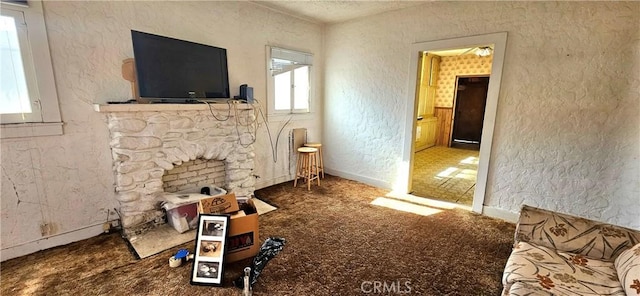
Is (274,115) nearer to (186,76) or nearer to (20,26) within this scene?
(186,76)

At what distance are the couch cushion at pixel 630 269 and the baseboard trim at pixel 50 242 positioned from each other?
3826mm

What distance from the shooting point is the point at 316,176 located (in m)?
4.23

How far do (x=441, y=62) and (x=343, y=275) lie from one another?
22.7ft

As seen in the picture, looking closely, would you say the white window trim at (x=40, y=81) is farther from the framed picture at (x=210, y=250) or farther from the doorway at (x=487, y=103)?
the doorway at (x=487, y=103)

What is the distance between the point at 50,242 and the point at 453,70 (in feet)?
26.5

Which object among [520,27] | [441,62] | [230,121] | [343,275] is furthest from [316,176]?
[441,62]

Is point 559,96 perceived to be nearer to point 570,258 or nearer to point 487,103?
point 487,103

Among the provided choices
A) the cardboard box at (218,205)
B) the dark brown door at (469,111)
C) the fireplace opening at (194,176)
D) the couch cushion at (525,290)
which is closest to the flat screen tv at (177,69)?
the fireplace opening at (194,176)

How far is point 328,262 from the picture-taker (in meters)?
2.22

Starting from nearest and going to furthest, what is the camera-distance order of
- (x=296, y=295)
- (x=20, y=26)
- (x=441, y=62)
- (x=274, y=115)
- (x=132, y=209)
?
(x=296, y=295) → (x=20, y=26) → (x=132, y=209) → (x=274, y=115) → (x=441, y=62)

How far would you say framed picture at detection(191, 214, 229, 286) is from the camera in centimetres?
194

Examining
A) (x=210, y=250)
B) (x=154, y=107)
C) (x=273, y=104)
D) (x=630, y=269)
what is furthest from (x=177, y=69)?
(x=630, y=269)

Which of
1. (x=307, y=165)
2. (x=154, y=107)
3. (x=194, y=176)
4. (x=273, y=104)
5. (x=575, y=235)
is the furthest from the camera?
(x=307, y=165)

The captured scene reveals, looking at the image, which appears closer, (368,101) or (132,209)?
(132,209)
